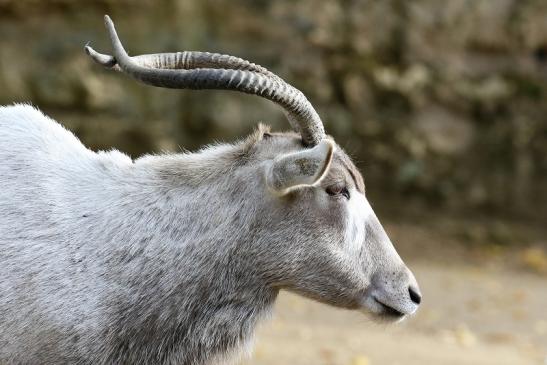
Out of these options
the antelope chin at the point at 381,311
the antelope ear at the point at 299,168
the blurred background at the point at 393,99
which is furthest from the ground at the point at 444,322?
the antelope ear at the point at 299,168

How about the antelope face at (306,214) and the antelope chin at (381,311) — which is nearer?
the antelope face at (306,214)

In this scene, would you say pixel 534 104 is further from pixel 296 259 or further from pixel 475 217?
pixel 296 259

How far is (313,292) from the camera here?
429 cm

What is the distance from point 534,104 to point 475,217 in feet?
5.83

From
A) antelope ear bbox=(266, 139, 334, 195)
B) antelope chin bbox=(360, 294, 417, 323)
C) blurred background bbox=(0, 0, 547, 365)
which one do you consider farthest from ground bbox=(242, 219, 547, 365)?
antelope ear bbox=(266, 139, 334, 195)

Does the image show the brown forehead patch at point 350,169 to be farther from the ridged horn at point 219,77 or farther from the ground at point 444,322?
the ground at point 444,322

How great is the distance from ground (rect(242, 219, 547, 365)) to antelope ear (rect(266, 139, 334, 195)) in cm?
208

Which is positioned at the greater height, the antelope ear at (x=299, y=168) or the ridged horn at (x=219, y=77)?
the ridged horn at (x=219, y=77)

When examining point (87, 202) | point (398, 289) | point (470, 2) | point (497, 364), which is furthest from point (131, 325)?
point (470, 2)

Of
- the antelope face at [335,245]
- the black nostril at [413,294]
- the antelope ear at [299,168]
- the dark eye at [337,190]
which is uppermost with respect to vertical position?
the antelope ear at [299,168]

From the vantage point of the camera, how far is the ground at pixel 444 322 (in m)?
7.69

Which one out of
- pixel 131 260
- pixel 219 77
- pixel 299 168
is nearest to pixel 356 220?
pixel 299 168

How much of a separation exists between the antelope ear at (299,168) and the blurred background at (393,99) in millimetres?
6023

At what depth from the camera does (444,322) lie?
9109 millimetres
